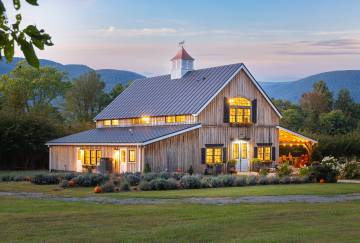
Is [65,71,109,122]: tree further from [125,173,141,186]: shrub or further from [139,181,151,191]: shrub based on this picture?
[139,181,151,191]: shrub

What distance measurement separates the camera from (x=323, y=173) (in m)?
30.5

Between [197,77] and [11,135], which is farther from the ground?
[197,77]

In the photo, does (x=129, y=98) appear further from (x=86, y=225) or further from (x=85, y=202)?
(x=86, y=225)

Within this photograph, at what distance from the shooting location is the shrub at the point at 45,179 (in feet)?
98.3

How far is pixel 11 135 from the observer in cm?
4619

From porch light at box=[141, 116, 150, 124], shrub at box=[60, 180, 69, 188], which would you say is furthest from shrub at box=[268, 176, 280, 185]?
porch light at box=[141, 116, 150, 124]

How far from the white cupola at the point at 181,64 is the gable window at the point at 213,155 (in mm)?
8931

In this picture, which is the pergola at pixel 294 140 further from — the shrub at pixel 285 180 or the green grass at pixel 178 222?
the green grass at pixel 178 222

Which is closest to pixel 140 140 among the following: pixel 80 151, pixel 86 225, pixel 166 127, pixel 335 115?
pixel 166 127

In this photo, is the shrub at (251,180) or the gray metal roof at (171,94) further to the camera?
the gray metal roof at (171,94)

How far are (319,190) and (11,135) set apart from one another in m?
28.8

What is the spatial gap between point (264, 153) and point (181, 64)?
9795 mm

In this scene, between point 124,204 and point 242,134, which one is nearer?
point 124,204

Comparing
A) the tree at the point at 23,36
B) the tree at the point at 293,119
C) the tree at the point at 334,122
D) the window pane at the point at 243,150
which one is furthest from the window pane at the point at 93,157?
the tree at the point at 334,122
